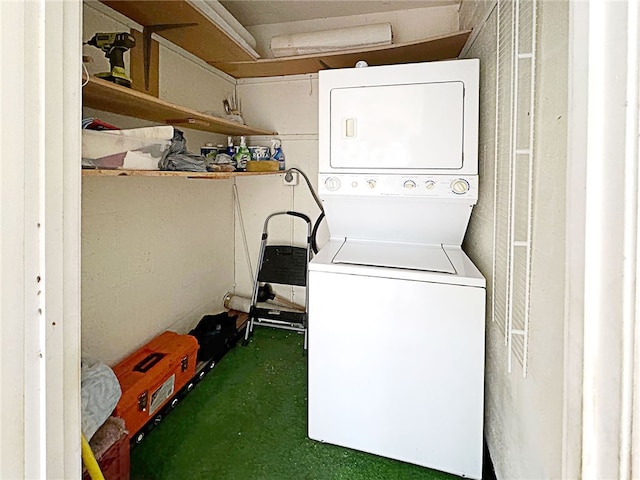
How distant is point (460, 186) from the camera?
72.0 inches

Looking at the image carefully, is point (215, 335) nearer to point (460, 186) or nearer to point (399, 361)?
point (399, 361)

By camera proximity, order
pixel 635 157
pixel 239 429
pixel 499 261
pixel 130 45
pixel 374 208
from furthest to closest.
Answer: pixel 374 208 < pixel 239 429 < pixel 130 45 < pixel 499 261 < pixel 635 157

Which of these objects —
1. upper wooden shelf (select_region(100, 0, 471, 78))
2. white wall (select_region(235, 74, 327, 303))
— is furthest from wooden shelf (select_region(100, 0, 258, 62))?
white wall (select_region(235, 74, 327, 303))

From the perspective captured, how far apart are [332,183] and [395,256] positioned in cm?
51

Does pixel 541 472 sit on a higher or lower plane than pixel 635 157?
lower

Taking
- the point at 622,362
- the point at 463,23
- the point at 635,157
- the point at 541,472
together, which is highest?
the point at 463,23

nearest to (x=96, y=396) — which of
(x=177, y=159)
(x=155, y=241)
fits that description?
(x=177, y=159)


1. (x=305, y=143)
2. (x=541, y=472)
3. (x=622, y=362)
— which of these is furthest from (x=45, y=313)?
(x=305, y=143)

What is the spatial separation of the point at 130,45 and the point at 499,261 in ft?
5.92

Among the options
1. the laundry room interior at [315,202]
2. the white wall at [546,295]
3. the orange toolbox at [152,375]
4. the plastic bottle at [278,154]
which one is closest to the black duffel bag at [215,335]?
the laundry room interior at [315,202]

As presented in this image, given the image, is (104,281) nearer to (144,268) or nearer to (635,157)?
(144,268)

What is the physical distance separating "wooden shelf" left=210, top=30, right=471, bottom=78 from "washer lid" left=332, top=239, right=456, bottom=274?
4.01 feet

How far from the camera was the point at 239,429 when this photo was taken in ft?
6.34

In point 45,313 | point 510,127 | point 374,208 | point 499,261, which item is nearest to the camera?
point 45,313
